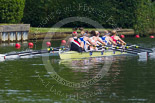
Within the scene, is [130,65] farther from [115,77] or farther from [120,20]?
[120,20]

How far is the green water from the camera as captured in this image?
14422mm

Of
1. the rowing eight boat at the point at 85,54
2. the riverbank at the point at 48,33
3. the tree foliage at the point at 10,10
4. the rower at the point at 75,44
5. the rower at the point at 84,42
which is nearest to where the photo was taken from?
the rowing eight boat at the point at 85,54

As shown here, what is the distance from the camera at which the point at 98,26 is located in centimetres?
4678

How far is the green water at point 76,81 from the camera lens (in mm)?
14422

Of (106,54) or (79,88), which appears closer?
(79,88)

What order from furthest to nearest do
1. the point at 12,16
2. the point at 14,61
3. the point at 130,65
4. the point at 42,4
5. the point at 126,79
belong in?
the point at 42,4 → the point at 12,16 → the point at 14,61 → the point at 130,65 → the point at 126,79

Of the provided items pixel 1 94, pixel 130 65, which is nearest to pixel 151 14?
pixel 130 65

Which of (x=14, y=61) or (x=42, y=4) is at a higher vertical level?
(x=42, y=4)

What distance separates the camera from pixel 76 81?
681 inches

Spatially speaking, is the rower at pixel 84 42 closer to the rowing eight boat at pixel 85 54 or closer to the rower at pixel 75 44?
the rowing eight boat at pixel 85 54

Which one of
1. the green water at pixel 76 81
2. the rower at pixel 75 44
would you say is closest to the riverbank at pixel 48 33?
the rower at pixel 75 44

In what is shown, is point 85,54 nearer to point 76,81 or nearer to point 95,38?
point 95,38

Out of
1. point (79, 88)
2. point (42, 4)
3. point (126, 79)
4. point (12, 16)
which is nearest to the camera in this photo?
point (79, 88)

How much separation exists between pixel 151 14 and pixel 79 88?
32.7 metres
